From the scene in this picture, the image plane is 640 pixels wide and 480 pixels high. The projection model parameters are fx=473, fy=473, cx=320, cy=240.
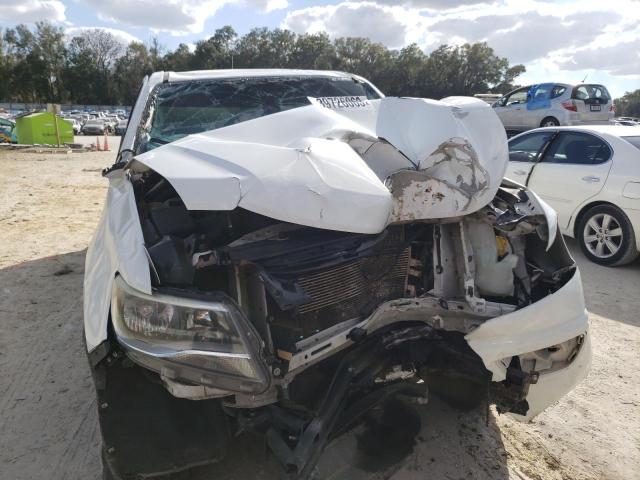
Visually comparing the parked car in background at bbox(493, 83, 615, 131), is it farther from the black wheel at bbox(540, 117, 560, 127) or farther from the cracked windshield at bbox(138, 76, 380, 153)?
the cracked windshield at bbox(138, 76, 380, 153)

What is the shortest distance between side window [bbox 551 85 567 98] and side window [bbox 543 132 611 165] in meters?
7.78

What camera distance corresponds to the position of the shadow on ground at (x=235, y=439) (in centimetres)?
226

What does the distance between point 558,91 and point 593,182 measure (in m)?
8.65

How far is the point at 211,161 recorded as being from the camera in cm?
198

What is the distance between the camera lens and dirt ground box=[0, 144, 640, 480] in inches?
90.4

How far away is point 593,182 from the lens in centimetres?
548

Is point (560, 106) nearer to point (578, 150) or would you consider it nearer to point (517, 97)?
point (517, 97)

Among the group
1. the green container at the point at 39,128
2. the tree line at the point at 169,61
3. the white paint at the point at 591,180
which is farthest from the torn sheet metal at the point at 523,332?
the tree line at the point at 169,61

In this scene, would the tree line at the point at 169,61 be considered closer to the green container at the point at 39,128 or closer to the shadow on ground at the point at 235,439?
the green container at the point at 39,128

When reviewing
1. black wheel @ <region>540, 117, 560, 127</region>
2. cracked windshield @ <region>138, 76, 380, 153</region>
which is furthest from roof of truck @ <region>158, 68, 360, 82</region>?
black wheel @ <region>540, 117, 560, 127</region>

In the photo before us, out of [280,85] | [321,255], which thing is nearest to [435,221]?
[321,255]

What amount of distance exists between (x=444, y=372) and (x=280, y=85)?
266 cm

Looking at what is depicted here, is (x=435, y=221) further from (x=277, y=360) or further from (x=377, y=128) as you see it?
(x=277, y=360)

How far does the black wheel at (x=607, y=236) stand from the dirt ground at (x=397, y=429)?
1.11 m
